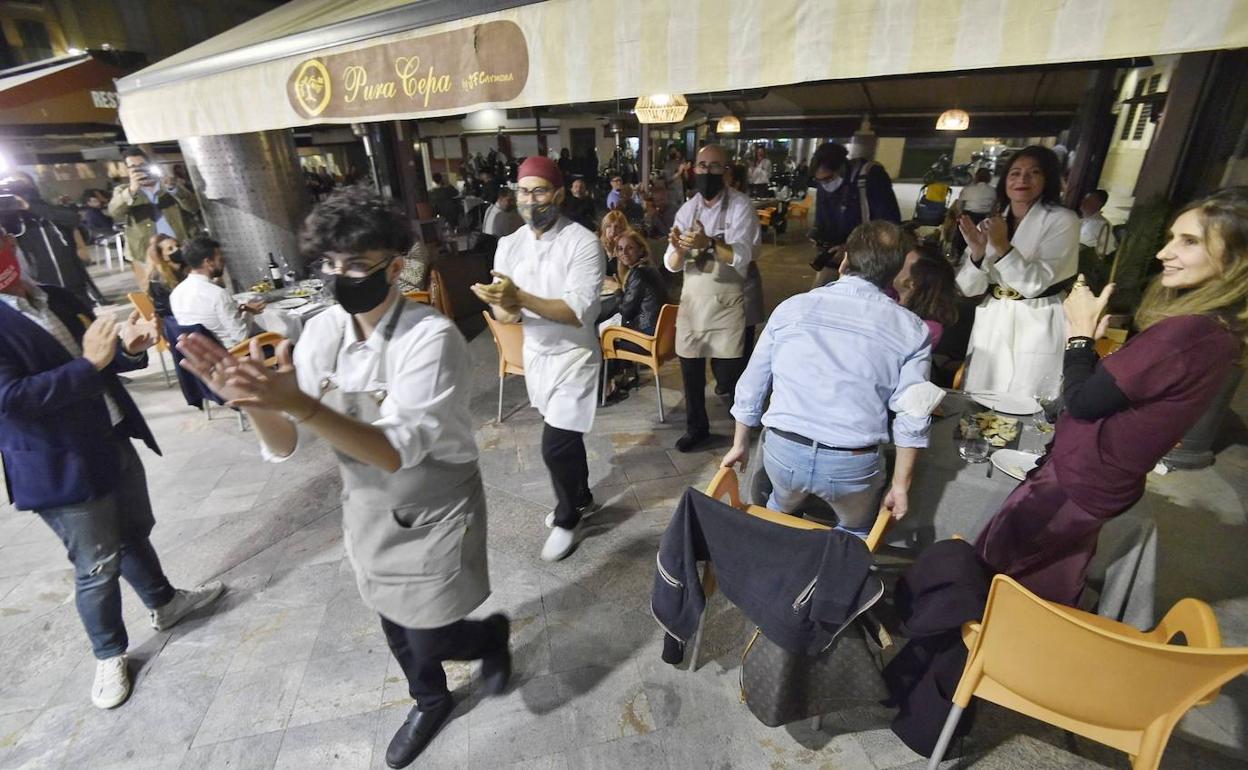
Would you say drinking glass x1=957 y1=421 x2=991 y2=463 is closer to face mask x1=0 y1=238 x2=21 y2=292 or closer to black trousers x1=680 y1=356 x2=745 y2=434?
black trousers x1=680 y1=356 x2=745 y2=434

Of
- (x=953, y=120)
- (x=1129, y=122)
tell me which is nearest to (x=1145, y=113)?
(x=1129, y=122)

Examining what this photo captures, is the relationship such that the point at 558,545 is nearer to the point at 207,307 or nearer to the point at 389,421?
the point at 389,421

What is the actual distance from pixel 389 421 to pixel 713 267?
9.03 ft

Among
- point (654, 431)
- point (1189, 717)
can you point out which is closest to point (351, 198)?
point (654, 431)

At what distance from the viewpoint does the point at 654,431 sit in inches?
177

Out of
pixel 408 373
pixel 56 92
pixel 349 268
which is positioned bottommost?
pixel 408 373

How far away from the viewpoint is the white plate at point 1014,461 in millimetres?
2125

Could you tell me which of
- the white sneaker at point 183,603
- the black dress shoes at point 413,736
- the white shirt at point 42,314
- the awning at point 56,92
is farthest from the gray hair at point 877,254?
the awning at point 56,92

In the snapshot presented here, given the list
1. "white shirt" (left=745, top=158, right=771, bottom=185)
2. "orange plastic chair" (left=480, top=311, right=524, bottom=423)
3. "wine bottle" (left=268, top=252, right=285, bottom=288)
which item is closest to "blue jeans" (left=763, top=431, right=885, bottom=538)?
"orange plastic chair" (left=480, top=311, right=524, bottom=423)

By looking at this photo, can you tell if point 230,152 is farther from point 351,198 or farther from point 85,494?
point 351,198

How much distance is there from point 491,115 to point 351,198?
55.8 ft

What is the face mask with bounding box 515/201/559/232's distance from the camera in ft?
8.99

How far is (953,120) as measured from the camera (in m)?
9.36

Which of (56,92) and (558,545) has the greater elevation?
(56,92)
